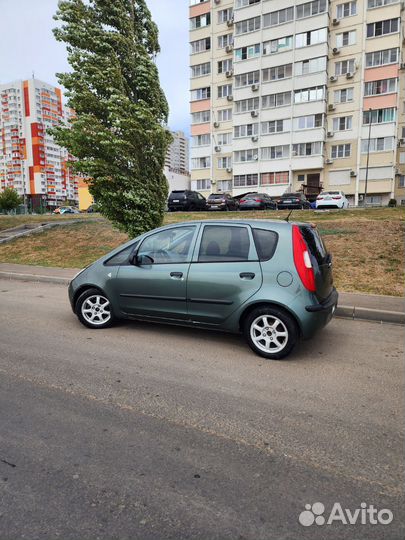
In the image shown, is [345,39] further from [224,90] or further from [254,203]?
[254,203]

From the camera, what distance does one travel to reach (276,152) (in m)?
43.4

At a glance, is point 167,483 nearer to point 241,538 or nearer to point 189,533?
point 189,533

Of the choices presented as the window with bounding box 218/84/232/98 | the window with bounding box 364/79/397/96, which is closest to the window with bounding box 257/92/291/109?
the window with bounding box 218/84/232/98

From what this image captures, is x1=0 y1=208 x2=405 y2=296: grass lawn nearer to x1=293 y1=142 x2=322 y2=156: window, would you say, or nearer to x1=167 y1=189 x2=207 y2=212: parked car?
x1=167 y1=189 x2=207 y2=212: parked car

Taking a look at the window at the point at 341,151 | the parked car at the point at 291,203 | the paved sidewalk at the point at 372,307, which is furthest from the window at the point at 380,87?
the paved sidewalk at the point at 372,307

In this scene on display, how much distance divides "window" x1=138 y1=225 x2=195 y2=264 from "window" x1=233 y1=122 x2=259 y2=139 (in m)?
42.3

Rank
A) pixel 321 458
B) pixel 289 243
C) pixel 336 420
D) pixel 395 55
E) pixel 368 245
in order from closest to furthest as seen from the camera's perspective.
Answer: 1. pixel 321 458
2. pixel 336 420
3. pixel 289 243
4. pixel 368 245
5. pixel 395 55

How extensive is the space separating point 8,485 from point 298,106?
148 feet

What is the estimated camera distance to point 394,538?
202cm

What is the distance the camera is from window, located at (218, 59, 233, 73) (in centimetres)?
4691

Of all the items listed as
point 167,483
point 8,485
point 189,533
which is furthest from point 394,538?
point 8,485

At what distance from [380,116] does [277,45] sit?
531 inches

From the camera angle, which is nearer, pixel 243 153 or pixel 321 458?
pixel 321 458

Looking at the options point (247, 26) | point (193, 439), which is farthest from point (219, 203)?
point (247, 26)
